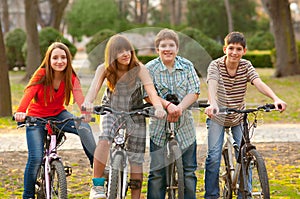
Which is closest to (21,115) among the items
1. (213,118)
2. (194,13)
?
(213,118)

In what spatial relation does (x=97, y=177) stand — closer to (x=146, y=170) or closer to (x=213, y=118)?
(x=146, y=170)

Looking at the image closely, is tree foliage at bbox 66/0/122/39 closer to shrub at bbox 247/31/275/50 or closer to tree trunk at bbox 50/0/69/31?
shrub at bbox 247/31/275/50

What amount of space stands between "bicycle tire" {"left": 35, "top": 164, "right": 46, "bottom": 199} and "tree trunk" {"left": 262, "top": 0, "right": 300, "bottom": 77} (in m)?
19.3

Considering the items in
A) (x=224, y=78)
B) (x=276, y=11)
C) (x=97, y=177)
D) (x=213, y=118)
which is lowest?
(x=97, y=177)

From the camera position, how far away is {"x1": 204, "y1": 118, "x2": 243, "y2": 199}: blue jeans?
5812 mm

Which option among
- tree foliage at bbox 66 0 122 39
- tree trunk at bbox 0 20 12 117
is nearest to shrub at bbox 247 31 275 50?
tree foliage at bbox 66 0 122 39

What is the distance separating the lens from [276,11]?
24000 mm

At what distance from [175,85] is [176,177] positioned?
0.78 m

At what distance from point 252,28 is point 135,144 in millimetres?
50159

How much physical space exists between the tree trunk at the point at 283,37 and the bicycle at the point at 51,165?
63.4ft

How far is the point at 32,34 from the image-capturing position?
2425 centimetres

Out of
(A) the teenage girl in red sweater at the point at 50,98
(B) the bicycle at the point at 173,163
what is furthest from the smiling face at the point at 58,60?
(B) the bicycle at the point at 173,163

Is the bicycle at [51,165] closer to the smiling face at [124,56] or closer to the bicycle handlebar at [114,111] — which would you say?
the bicycle handlebar at [114,111]

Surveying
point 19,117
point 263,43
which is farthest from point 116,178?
point 263,43
